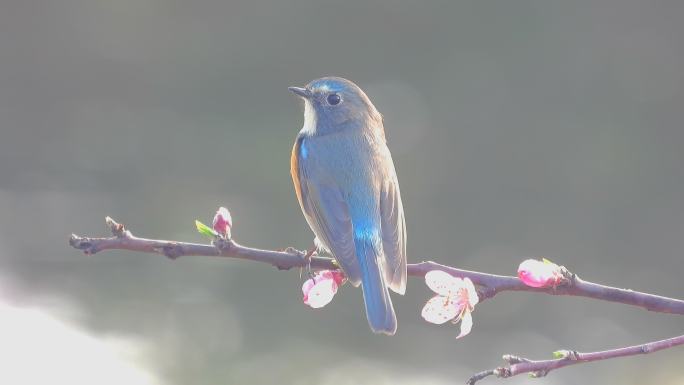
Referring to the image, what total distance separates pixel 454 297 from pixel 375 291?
26.0 inches

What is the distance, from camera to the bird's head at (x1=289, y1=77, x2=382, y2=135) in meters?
4.64

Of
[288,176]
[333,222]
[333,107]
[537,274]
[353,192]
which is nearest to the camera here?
[537,274]

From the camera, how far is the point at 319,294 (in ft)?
10.1

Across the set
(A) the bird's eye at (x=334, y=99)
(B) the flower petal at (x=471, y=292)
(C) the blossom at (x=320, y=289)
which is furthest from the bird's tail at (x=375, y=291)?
(A) the bird's eye at (x=334, y=99)

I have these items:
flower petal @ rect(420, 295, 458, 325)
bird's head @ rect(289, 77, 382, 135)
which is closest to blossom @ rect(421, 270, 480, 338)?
flower petal @ rect(420, 295, 458, 325)

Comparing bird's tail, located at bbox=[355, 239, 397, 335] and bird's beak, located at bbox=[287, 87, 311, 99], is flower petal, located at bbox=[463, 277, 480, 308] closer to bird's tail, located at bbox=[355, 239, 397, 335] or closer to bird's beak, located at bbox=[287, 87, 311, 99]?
bird's tail, located at bbox=[355, 239, 397, 335]

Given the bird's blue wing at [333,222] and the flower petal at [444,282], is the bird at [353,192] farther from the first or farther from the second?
the flower petal at [444,282]

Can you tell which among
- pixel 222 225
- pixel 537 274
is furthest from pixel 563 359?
pixel 222 225

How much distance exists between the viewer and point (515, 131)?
9617 millimetres

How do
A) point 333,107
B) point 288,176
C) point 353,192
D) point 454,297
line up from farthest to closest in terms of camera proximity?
point 288,176
point 333,107
point 353,192
point 454,297

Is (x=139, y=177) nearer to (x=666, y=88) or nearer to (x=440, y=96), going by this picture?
(x=440, y=96)

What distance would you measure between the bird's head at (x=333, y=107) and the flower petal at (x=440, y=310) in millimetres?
1741

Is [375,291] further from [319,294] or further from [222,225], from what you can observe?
[222,225]

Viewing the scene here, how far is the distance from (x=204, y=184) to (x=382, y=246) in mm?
5129
